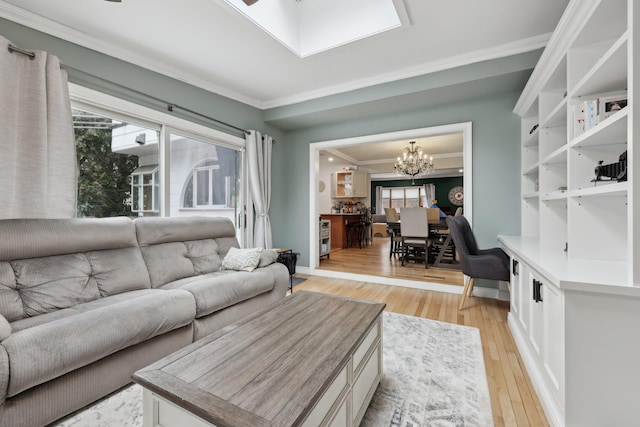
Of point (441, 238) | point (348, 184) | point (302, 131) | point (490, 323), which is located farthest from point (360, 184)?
point (490, 323)

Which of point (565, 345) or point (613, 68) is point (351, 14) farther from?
point (565, 345)

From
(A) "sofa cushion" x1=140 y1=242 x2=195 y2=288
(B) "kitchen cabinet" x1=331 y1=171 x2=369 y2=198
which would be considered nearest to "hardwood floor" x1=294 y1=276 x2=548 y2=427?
(A) "sofa cushion" x1=140 y1=242 x2=195 y2=288

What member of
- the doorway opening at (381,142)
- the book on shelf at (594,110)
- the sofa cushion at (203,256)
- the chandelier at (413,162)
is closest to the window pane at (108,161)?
the sofa cushion at (203,256)

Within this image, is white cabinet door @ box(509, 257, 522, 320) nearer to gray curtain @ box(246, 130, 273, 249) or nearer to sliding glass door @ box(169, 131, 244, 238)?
gray curtain @ box(246, 130, 273, 249)

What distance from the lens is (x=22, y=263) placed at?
64.1 inches

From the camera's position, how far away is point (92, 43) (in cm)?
239

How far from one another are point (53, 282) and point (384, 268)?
4159 mm

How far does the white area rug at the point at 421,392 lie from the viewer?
1334mm

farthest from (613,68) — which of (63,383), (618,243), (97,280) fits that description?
(97,280)

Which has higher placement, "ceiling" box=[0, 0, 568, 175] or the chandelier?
"ceiling" box=[0, 0, 568, 175]

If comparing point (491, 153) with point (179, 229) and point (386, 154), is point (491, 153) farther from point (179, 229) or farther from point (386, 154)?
point (386, 154)

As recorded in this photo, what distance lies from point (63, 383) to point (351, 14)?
11.1 feet

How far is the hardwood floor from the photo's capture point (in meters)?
1.42

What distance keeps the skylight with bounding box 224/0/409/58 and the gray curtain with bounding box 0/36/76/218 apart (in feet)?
5.03
